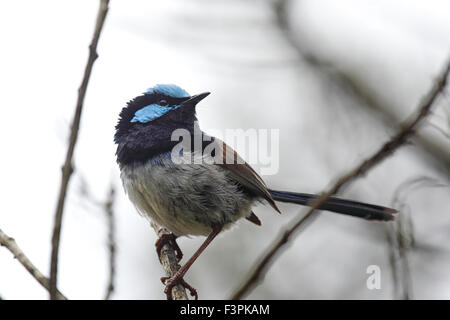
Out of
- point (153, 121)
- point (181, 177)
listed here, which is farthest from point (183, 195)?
point (153, 121)

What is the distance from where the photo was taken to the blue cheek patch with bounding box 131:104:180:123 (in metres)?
4.79

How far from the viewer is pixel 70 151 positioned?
74.1 inches

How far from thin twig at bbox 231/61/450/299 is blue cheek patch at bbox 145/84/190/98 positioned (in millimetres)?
3492

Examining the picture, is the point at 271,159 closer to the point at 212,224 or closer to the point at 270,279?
the point at 270,279

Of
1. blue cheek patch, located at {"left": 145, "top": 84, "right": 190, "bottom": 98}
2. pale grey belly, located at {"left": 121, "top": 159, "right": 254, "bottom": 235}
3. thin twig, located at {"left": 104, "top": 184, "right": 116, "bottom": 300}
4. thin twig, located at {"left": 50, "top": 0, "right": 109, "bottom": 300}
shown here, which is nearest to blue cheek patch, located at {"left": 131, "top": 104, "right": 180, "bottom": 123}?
blue cheek patch, located at {"left": 145, "top": 84, "right": 190, "bottom": 98}

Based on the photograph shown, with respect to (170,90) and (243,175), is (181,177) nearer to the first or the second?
(243,175)

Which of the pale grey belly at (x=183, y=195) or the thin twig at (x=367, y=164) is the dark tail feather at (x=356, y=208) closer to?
the pale grey belly at (x=183, y=195)

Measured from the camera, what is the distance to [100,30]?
6.47 feet

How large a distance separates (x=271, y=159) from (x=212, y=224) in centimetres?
261

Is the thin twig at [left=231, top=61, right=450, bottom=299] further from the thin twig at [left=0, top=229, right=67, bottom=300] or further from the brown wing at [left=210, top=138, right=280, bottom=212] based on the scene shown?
the brown wing at [left=210, top=138, right=280, bottom=212]

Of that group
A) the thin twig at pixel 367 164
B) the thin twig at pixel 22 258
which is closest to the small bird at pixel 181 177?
the thin twig at pixel 22 258

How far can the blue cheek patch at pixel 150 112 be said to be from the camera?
4.79 metres

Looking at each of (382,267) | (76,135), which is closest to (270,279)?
(382,267)
